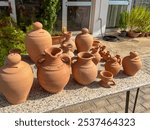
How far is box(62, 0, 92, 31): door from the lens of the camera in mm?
5078

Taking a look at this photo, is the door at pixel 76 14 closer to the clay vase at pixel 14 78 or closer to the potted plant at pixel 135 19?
the potted plant at pixel 135 19

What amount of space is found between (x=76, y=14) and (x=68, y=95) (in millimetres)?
3967

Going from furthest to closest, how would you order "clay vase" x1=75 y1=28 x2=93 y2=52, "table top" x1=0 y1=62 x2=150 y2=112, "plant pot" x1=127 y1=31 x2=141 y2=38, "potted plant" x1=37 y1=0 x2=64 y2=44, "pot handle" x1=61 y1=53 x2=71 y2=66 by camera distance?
"plant pot" x1=127 y1=31 x2=141 y2=38
"potted plant" x1=37 y1=0 x2=64 y2=44
"clay vase" x1=75 y1=28 x2=93 y2=52
"pot handle" x1=61 y1=53 x2=71 y2=66
"table top" x1=0 y1=62 x2=150 y2=112

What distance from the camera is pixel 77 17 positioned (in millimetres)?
5395

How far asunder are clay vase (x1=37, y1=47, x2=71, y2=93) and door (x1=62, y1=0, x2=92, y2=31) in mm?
3617

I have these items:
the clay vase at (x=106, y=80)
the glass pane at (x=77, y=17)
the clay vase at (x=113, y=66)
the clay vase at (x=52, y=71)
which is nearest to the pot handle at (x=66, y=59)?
the clay vase at (x=52, y=71)

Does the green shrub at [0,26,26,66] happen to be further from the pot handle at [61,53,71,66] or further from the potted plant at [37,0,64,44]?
the pot handle at [61,53,71,66]

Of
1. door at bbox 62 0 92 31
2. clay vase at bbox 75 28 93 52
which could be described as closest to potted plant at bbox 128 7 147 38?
door at bbox 62 0 92 31

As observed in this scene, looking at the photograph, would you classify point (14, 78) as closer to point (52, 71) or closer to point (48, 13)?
point (52, 71)

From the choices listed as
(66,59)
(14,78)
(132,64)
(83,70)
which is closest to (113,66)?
(132,64)

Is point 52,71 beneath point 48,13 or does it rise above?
beneath

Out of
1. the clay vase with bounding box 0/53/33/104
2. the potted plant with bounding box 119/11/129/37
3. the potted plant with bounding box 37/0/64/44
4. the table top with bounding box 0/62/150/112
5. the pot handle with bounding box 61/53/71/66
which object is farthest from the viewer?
the potted plant with bounding box 119/11/129/37

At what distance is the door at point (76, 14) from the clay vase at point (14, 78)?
3757mm

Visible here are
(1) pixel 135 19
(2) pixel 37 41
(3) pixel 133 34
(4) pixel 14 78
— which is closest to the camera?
(4) pixel 14 78
